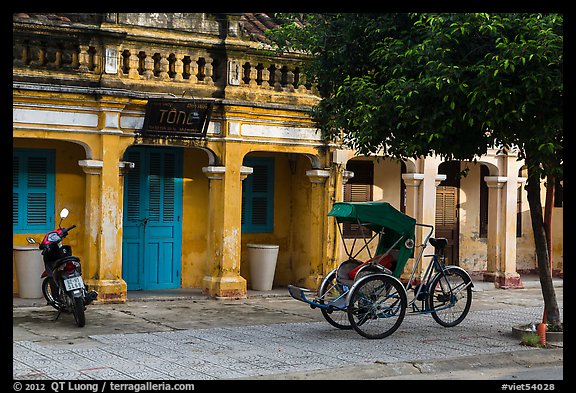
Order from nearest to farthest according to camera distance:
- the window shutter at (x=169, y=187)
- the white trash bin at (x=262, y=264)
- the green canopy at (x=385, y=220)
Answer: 1. the green canopy at (x=385, y=220)
2. the window shutter at (x=169, y=187)
3. the white trash bin at (x=262, y=264)

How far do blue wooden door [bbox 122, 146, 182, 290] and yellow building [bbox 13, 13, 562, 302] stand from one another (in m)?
0.02

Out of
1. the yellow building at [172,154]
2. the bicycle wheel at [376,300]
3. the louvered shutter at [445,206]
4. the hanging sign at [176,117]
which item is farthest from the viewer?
the louvered shutter at [445,206]

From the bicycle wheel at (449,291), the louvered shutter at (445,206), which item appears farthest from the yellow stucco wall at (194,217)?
the louvered shutter at (445,206)

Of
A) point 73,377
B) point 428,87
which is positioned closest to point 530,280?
point 428,87

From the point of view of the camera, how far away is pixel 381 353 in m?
10.9

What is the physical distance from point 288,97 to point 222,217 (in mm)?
2422

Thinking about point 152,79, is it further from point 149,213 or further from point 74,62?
point 149,213

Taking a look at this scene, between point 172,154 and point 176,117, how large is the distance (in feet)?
5.46

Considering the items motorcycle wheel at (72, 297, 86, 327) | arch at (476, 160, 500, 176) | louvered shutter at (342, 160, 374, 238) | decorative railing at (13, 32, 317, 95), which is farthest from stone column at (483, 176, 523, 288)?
motorcycle wheel at (72, 297, 86, 327)

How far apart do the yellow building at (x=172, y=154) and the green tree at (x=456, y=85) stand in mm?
2575

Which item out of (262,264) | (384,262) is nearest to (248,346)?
(384,262)

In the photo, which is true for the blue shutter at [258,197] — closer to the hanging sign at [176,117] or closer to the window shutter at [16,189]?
the hanging sign at [176,117]

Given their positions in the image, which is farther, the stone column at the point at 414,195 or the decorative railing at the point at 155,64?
the stone column at the point at 414,195

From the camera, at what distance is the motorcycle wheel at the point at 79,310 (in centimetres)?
1214
